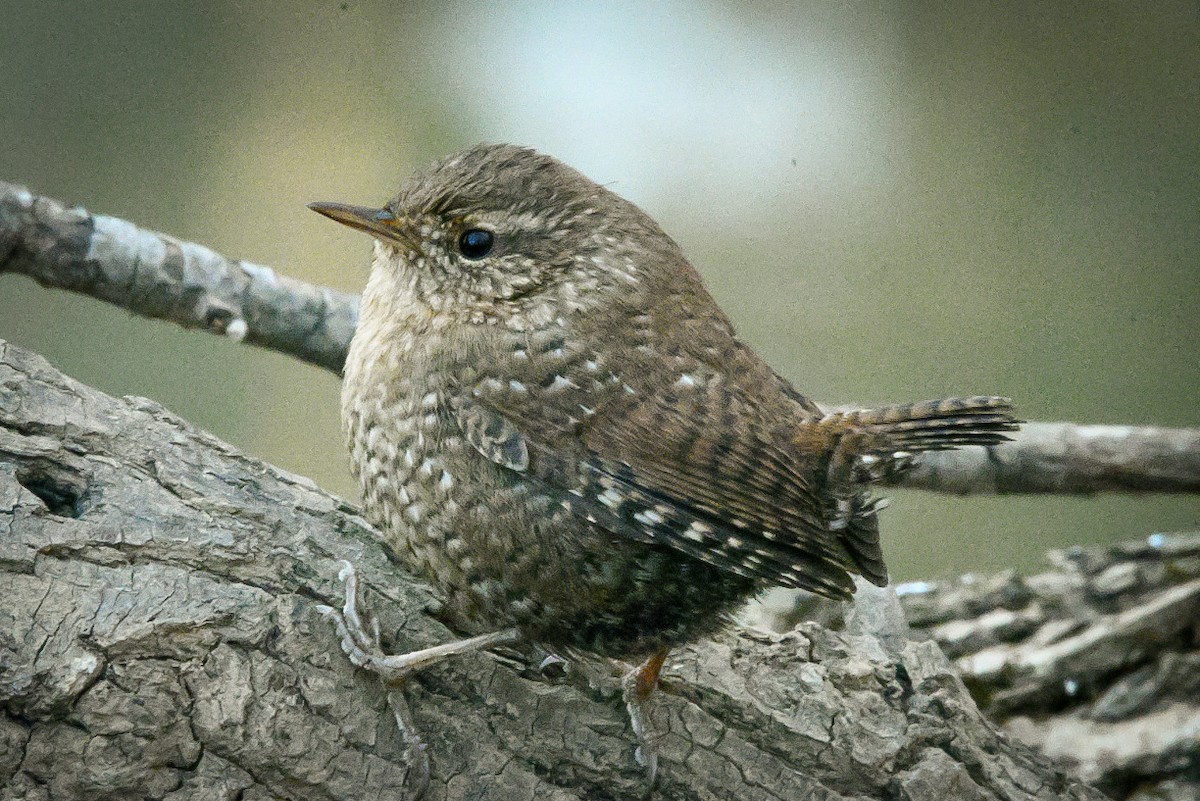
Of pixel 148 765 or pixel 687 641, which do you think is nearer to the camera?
pixel 148 765

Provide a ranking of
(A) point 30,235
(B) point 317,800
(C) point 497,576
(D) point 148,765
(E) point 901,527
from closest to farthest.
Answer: (D) point 148,765 < (B) point 317,800 < (C) point 497,576 < (A) point 30,235 < (E) point 901,527

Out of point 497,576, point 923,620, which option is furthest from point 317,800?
point 923,620

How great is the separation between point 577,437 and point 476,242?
1.53 ft

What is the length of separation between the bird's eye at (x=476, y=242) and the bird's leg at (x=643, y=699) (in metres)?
0.82

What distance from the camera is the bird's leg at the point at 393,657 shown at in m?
1.75

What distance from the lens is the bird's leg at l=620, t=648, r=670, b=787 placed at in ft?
6.15

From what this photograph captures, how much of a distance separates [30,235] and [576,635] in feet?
5.13

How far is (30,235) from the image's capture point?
7.87 ft

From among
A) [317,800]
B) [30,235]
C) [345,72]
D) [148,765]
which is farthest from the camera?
[345,72]

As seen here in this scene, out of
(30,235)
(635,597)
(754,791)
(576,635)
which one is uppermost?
(30,235)

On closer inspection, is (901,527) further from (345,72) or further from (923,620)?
(345,72)

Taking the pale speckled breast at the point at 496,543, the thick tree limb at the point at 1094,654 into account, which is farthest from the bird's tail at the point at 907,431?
the thick tree limb at the point at 1094,654

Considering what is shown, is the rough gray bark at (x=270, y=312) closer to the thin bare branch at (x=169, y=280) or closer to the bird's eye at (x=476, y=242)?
the thin bare branch at (x=169, y=280)

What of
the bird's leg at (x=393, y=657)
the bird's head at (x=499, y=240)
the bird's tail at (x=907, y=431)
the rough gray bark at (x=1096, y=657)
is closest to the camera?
the bird's leg at (x=393, y=657)
